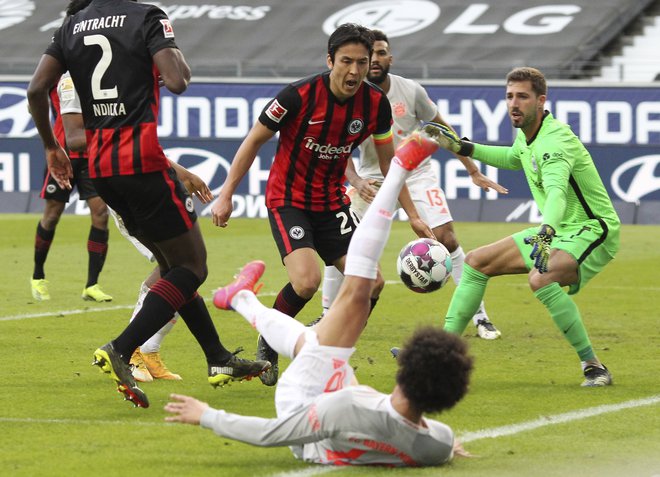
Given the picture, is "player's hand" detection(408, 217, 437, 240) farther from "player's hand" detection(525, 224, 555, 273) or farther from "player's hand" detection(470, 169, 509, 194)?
"player's hand" detection(470, 169, 509, 194)

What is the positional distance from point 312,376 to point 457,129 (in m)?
16.1

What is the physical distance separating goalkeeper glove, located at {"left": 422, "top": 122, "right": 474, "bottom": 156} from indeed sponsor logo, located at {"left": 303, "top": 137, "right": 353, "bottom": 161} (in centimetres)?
49

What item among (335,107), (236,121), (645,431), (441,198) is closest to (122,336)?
(335,107)

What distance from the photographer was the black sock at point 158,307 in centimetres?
675

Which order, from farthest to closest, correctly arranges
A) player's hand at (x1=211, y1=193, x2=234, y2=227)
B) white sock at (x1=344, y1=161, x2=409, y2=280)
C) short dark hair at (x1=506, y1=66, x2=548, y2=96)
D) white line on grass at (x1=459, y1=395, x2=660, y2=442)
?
1. short dark hair at (x1=506, y1=66, x2=548, y2=96)
2. player's hand at (x1=211, y1=193, x2=234, y2=227)
3. white line on grass at (x1=459, y1=395, x2=660, y2=442)
4. white sock at (x1=344, y1=161, x2=409, y2=280)

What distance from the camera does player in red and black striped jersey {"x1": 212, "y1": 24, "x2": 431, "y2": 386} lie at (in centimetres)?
762

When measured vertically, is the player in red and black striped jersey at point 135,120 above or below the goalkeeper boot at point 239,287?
above

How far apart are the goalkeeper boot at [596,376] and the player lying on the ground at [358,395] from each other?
2124mm

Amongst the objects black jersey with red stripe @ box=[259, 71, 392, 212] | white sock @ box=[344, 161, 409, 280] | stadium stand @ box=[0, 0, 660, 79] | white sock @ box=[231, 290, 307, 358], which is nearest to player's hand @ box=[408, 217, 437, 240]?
black jersey with red stripe @ box=[259, 71, 392, 212]

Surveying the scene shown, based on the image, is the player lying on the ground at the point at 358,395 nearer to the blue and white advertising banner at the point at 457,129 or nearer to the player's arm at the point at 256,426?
the player's arm at the point at 256,426

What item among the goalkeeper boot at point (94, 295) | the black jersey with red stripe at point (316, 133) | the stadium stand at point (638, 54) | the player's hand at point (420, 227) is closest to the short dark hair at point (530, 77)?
the black jersey with red stripe at point (316, 133)

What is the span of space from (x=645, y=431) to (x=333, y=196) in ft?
8.49

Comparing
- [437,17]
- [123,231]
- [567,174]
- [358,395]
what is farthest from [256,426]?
[437,17]

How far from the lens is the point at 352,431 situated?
5.39m
